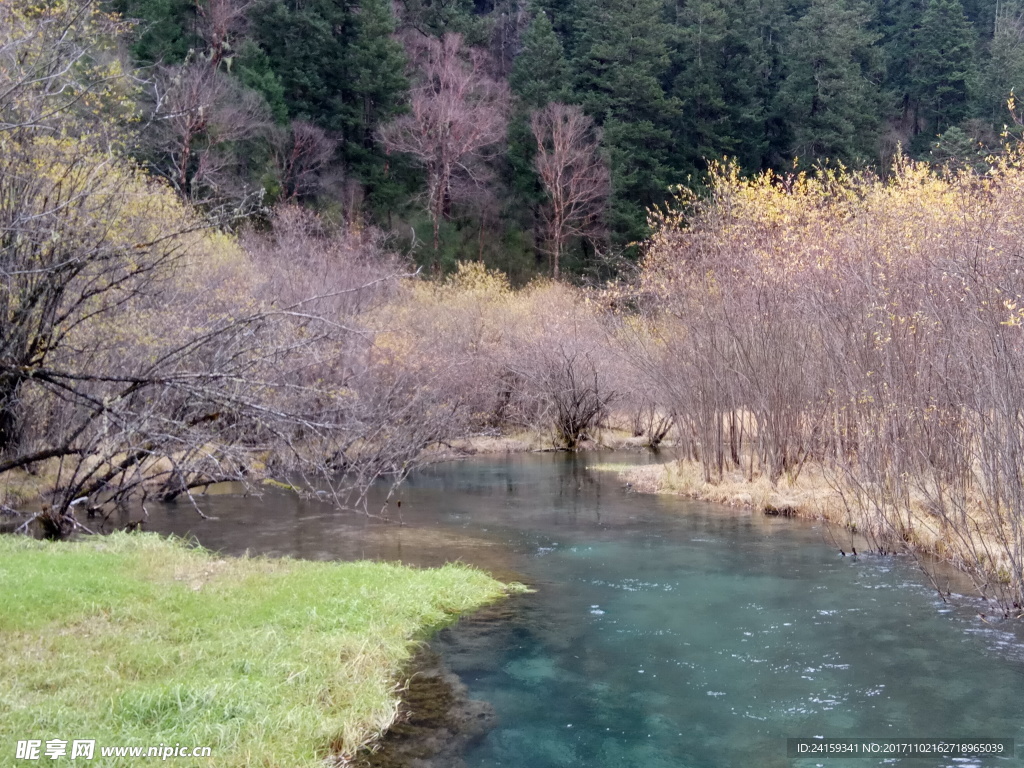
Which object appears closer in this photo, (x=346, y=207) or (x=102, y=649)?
(x=102, y=649)

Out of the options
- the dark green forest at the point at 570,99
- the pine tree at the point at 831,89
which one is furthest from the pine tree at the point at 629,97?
the pine tree at the point at 831,89

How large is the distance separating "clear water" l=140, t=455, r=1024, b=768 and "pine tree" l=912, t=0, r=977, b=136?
37005 mm

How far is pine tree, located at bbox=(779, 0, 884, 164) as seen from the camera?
4194cm

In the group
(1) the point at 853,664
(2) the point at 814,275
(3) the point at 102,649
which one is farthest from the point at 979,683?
(2) the point at 814,275

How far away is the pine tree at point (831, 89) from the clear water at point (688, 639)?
30.0m

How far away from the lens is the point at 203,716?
6.53m

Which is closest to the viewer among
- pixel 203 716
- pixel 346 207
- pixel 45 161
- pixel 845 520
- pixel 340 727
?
pixel 203 716

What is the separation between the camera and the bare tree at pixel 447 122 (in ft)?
140

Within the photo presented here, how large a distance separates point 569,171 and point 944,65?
781 inches

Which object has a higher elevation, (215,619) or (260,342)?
(260,342)

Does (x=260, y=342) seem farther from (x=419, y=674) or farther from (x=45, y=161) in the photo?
(x=419, y=674)

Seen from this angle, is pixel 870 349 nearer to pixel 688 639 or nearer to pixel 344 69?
pixel 688 639

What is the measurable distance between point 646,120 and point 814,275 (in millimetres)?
28699

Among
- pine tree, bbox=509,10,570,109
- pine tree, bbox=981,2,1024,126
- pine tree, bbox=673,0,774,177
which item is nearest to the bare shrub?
pine tree, bbox=673,0,774,177
